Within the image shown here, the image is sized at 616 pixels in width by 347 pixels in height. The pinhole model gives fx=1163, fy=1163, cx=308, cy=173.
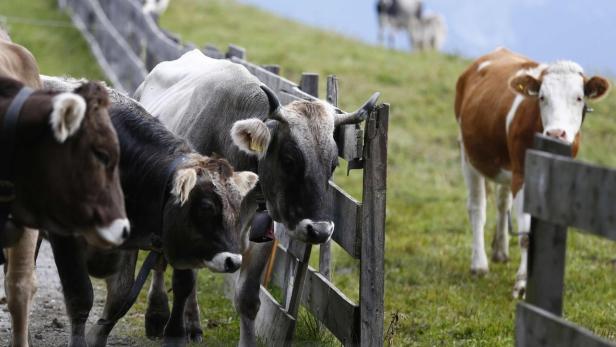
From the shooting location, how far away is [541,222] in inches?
175

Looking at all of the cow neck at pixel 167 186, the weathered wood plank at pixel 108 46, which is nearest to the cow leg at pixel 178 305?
the cow neck at pixel 167 186

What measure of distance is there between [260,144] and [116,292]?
1.12 m

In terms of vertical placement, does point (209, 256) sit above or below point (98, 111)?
below

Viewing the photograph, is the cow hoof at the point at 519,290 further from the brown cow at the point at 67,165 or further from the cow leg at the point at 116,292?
the brown cow at the point at 67,165

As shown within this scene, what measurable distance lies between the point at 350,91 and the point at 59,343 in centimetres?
1253

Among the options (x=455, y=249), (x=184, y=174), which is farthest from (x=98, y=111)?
(x=455, y=249)

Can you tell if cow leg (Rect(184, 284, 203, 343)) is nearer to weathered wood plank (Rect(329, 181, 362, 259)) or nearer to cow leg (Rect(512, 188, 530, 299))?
weathered wood plank (Rect(329, 181, 362, 259))

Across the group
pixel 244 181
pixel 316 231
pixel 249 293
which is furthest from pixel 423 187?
pixel 244 181

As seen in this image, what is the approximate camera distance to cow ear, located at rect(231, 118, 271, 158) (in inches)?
250

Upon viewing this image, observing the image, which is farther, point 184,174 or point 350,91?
point 350,91

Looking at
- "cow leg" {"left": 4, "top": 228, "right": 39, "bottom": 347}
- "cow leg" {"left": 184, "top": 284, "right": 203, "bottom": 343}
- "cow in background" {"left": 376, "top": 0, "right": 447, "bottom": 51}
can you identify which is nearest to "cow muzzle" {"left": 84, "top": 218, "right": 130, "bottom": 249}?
"cow leg" {"left": 4, "top": 228, "right": 39, "bottom": 347}

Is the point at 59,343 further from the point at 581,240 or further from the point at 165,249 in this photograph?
the point at 581,240

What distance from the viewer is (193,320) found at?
24.5 feet

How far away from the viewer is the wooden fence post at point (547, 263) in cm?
442
